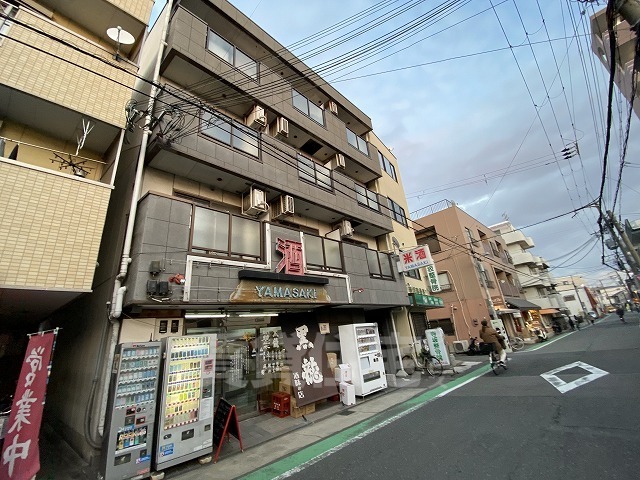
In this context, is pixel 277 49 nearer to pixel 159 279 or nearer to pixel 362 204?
pixel 362 204

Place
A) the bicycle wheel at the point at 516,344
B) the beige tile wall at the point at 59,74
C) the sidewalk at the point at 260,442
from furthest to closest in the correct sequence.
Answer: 1. the bicycle wheel at the point at 516,344
2. the beige tile wall at the point at 59,74
3. the sidewalk at the point at 260,442

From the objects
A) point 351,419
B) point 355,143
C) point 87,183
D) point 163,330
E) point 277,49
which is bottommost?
point 351,419

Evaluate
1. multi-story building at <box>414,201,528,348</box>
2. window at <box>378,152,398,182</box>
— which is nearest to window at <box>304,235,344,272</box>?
window at <box>378,152,398,182</box>

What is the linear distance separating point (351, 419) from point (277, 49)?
581 inches

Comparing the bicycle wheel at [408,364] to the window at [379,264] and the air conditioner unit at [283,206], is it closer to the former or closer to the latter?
the window at [379,264]

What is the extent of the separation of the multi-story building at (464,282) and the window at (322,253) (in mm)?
13554

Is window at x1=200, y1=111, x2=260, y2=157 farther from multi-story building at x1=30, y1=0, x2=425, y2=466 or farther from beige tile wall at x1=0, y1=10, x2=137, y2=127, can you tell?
beige tile wall at x1=0, y1=10, x2=137, y2=127

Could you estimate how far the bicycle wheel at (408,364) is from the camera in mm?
13898

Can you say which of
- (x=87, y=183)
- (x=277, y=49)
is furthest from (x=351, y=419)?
Answer: (x=277, y=49)

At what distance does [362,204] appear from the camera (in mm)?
14078

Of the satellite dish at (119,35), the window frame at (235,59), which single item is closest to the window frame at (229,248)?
the satellite dish at (119,35)

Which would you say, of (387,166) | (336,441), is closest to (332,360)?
(336,441)

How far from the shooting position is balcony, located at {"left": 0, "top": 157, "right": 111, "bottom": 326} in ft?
16.8

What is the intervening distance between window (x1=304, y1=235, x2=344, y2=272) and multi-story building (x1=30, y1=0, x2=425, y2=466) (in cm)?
5
